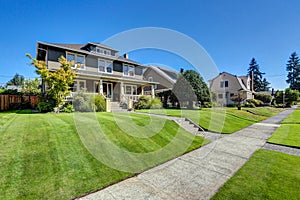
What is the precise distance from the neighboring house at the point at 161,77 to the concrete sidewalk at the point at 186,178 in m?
20.6

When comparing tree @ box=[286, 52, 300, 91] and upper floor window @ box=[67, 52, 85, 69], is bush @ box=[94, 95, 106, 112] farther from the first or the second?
tree @ box=[286, 52, 300, 91]

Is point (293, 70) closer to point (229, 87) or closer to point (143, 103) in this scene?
point (229, 87)

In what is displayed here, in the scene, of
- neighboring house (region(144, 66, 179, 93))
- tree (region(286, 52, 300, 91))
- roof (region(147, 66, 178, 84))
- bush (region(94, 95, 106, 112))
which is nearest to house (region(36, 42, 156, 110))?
bush (region(94, 95, 106, 112))

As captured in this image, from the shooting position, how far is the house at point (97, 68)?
47.7ft

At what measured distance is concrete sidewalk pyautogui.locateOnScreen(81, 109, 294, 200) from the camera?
331 centimetres

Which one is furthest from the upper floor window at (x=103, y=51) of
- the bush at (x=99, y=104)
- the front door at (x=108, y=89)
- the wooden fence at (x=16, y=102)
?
the wooden fence at (x=16, y=102)

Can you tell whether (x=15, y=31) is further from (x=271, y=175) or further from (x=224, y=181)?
(x=271, y=175)

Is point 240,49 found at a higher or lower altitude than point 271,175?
→ higher

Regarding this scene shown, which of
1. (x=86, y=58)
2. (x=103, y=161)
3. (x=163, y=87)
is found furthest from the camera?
(x=163, y=87)

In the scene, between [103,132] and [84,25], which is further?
[84,25]

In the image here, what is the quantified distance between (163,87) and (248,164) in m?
22.8

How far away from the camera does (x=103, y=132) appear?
580cm

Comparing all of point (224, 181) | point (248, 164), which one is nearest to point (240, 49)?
point (248, 164)

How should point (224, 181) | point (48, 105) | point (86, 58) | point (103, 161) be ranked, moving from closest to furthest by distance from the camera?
point (224, 181) → point (103, 161) → point (48, 105) → point (86, 58)
